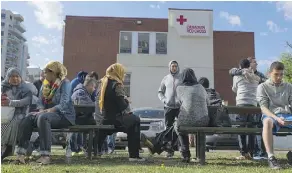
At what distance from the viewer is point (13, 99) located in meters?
6.02

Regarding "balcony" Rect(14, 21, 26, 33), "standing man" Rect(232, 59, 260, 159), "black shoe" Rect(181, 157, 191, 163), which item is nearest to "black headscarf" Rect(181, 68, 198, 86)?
"black shoe" Rect(181, 157, 191, 163)

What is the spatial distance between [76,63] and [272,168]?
77.5 feet

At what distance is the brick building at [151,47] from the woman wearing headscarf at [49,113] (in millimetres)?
20990

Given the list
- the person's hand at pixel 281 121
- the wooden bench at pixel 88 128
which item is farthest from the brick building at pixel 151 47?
the person's hand at pixel 281 121

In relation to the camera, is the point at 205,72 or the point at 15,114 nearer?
the point at 15,114

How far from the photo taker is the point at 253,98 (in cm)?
729

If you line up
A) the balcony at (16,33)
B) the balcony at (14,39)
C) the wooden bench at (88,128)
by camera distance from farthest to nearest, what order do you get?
the balcony at (16,33), the balcony at (14,39), the wooden bench at (88,128)

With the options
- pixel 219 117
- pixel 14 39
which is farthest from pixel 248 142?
pixel 14 39

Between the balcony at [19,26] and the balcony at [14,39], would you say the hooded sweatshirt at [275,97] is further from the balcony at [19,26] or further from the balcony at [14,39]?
the balcony at [19,26]

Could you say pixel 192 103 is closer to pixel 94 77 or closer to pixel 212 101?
pixel 212 101

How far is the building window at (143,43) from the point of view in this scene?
91.8 ft

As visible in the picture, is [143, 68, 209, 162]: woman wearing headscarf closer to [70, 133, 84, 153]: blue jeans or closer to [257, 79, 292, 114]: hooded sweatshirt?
[257, 79, 292, 114]: hooded sweatshirt

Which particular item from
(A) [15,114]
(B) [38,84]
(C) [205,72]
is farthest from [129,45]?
(A) [15,114]

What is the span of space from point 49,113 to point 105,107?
94 cm
